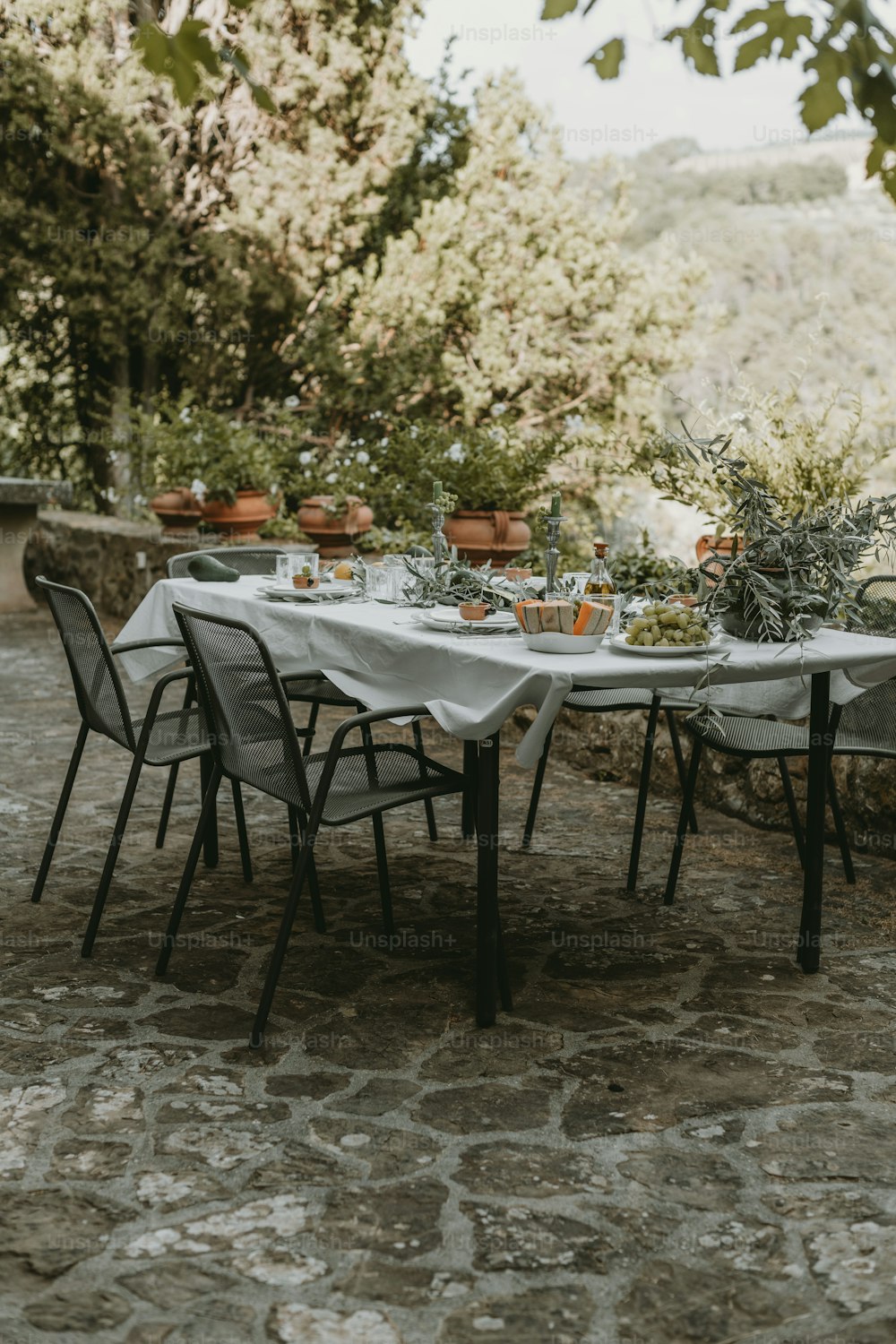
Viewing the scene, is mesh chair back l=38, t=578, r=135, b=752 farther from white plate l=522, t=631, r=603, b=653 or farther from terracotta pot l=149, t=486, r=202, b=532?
terracotta pot l=149, t=486, r=202, b=532

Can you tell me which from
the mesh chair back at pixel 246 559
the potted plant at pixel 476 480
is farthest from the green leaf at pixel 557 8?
the potted plant at pixel 476 480

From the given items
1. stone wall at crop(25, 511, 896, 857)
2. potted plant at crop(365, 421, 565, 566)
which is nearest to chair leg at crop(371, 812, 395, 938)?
stone wall at crop(25, 511, 896, 857)

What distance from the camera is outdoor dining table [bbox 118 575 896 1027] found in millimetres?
2861

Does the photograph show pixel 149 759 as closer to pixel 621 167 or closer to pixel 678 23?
pixel 678 23

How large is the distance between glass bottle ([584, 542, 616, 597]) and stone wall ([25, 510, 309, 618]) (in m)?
4.76

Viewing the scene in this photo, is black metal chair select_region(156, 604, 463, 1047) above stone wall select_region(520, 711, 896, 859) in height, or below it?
above

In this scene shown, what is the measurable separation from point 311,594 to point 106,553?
5822 millimetres

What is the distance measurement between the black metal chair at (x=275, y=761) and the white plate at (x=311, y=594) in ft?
2.08

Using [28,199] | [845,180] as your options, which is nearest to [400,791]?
[28,199]

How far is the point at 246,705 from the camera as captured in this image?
3025 millimetres

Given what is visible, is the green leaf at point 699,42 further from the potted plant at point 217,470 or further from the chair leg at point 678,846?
the potted plant at point 217,470

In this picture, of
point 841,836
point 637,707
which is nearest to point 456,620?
point 637,707

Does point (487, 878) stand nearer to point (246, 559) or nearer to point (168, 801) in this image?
point (168, 801)

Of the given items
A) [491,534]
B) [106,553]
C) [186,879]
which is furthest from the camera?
[106,553]
